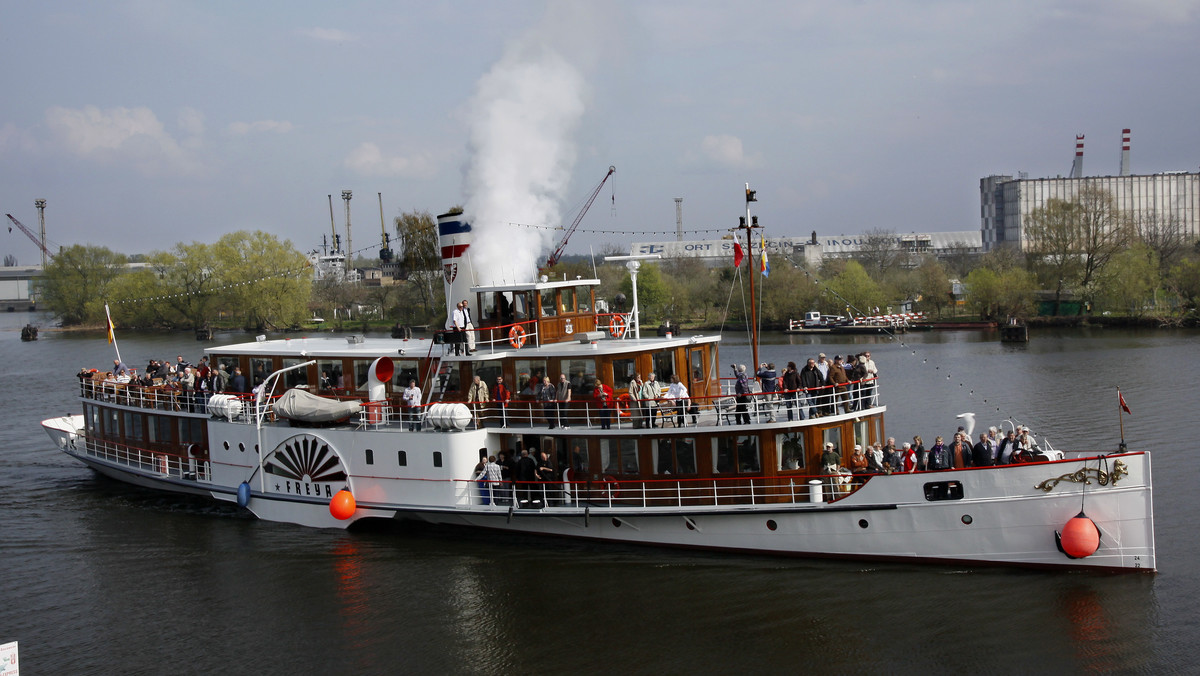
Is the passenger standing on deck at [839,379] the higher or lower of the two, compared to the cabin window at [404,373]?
lower

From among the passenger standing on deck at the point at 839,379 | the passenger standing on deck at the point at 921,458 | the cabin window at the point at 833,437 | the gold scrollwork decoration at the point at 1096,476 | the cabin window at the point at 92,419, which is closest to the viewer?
the gold scrollwork decoration at the point at 1096,476

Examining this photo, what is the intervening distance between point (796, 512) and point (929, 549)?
7.37ft

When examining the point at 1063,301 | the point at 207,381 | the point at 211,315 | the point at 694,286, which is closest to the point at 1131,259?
the point at 1063,301

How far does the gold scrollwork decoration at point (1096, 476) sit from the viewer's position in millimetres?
14305

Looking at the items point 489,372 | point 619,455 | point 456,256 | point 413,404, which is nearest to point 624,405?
point 619,455

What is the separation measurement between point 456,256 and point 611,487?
6.79 m

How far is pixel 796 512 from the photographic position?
15891mm

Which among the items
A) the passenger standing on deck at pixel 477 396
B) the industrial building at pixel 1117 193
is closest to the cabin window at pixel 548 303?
the passenger standing on deck at pixel 477 396

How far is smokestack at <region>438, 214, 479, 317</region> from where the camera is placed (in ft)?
67.9

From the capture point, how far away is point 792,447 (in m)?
16.3

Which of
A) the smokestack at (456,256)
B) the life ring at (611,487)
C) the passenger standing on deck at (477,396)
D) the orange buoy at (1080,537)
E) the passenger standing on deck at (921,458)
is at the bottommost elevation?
the orange buoy at (1080,537)

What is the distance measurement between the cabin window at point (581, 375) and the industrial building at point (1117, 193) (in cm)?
10776

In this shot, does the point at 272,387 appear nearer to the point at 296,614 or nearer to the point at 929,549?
the point at 296,614

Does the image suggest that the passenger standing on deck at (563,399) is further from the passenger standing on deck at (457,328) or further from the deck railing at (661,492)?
the passenger standing on deck at (457,328)
